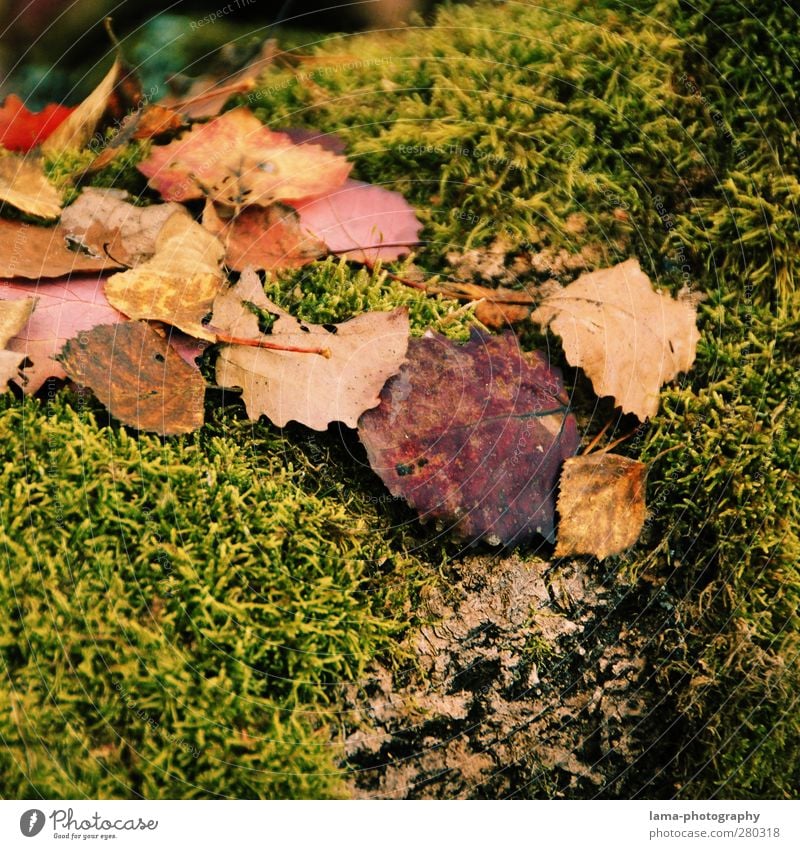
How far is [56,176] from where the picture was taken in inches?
78.5

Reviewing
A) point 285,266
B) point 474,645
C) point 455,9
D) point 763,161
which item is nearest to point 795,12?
point 763,161

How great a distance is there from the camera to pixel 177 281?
6.02 feet

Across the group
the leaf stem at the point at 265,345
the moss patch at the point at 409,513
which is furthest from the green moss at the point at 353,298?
the leaf stem at the point at 265,345

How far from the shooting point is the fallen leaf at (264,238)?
6.38ft

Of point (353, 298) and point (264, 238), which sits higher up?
point (264, 238)

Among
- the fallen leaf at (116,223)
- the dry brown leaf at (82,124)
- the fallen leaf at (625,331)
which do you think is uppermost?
the dry brown leaf at (82,124)

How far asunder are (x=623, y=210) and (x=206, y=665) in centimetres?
164

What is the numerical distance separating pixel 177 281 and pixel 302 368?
0.38m

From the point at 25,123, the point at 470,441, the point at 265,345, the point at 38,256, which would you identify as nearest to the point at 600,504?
the point at 470,441

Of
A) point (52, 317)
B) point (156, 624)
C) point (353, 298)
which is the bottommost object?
point (156, 624)

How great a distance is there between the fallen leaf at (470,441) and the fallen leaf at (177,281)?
19.7 inches

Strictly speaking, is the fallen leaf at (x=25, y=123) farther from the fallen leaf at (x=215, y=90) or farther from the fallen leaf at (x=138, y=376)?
the fallen leaf at (x=138, y=376)

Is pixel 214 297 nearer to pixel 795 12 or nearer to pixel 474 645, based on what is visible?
pixel 474 645

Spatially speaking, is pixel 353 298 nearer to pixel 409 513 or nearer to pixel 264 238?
pixel 264 238
